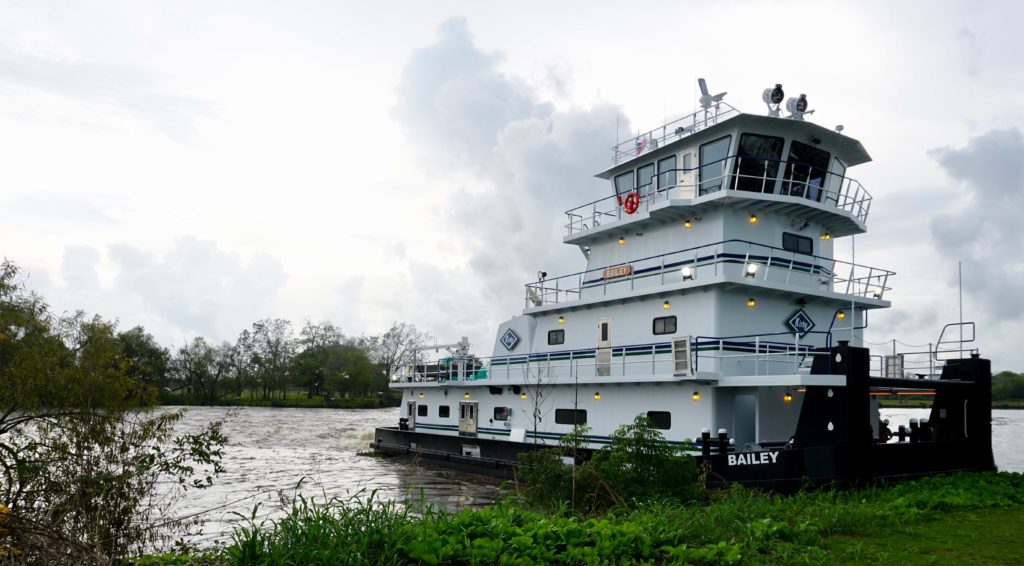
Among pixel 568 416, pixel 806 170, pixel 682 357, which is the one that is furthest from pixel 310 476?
pixel 806 170

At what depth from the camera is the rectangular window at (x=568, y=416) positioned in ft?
63.6

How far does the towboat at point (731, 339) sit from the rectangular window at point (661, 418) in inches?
1.6

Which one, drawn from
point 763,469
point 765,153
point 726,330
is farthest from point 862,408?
point 765,153

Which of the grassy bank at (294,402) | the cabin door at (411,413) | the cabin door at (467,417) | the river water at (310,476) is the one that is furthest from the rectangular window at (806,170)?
the grassy bank at (294,402)

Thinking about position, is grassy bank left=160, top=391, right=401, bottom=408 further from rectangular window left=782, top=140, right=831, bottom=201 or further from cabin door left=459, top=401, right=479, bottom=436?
rectangular window left=782, top=140, right=831, bottom=201

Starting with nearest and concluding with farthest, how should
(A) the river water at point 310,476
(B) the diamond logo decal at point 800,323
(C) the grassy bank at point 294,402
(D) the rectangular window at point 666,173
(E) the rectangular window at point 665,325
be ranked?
1. (A) the river water at point 310,476
2. (B) the diamond logo decal at point 800,323
3. (E) the rectangular window at point 665,325
4. (D) the rectangular window at point 666,173
5. (C) the grassy bank at point 294,402

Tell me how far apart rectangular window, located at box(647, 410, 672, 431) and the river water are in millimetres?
4421

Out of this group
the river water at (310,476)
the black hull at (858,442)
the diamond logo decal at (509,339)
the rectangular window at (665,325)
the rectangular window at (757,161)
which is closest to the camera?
the black hull at (858,442)

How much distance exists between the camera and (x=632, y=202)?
2058 cm

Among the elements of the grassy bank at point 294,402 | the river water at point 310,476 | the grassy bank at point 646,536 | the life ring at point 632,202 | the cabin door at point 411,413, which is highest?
the life ring at point 632,202

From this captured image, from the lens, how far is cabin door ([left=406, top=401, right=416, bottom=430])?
2709 cm

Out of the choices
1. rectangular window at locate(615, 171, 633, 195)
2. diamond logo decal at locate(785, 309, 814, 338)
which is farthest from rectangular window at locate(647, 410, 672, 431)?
rectangular window at locate(615, 171, 633, 195)

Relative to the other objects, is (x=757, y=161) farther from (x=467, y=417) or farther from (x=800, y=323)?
(x=467, y=417)

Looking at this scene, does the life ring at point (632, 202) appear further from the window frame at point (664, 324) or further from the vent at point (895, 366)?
the vent at point (895, 366)
